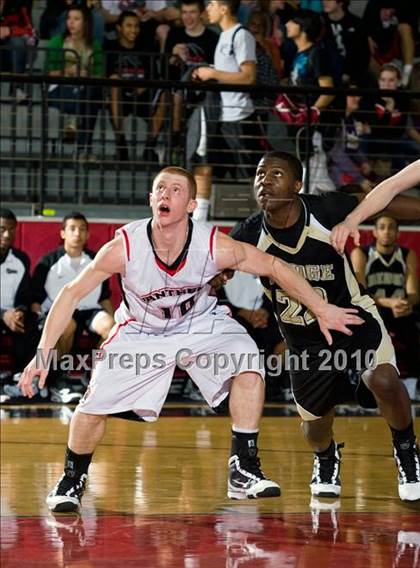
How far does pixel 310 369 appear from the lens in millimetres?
6219

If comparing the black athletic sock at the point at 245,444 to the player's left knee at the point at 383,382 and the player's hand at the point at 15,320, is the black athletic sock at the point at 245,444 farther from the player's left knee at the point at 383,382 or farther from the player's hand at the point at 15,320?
the player's hand at the point at 15,320

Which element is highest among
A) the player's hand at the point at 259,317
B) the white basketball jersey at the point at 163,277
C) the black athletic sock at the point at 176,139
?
the black athletic sock at the point at 176,139

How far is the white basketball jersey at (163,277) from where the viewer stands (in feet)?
19.0

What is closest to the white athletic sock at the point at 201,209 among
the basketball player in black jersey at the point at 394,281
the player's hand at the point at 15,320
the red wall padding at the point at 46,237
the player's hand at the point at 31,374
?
the red wall padding at the point at 46,237

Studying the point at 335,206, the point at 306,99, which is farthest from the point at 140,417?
the point at 306,99

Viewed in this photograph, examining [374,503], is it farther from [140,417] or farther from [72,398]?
[72,398]

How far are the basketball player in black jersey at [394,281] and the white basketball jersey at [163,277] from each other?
5183 mm

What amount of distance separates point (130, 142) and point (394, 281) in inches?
117

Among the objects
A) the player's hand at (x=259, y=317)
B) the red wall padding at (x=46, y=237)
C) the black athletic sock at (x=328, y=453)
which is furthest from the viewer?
the red wall padding at (x=46, y=237)

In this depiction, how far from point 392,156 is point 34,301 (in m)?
3.67

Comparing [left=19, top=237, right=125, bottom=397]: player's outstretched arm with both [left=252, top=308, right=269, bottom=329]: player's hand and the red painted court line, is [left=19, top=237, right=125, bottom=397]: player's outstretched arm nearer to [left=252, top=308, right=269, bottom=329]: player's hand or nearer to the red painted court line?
the red painted court line

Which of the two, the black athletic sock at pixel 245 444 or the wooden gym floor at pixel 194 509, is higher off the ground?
the black athletic sock at pixel 245 444

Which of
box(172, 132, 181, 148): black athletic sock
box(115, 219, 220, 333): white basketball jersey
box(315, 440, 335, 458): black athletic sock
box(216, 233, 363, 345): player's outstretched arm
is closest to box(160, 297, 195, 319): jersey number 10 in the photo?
box(115, 219, 220, 333): white basketball jersey

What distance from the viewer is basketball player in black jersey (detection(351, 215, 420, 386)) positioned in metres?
10.9
